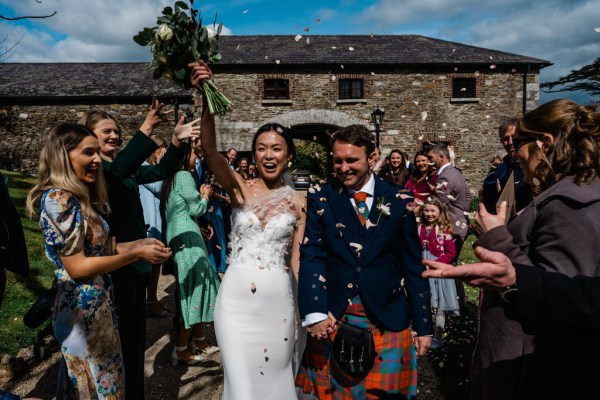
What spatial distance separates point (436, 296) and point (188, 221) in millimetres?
3288

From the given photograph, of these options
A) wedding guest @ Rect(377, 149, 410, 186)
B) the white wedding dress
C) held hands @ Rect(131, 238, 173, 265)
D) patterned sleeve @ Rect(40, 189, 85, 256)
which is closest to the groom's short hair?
the white wedding dress

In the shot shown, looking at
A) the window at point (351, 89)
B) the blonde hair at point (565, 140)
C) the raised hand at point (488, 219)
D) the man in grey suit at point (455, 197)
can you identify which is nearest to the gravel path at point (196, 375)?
the man in grey suit at point (455, 197)

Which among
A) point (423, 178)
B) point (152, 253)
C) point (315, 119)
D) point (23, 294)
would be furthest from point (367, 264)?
point (315, 119)

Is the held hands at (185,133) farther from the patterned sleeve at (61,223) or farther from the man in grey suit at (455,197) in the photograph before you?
the man in grey suit at (455,197)

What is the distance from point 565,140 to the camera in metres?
1.99

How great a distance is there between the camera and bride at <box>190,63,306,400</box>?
3.03 metres

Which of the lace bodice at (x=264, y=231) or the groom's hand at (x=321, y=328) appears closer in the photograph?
the groom's hand at (x=321, y=328)

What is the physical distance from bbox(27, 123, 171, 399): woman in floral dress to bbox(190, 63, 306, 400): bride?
27.8 inches

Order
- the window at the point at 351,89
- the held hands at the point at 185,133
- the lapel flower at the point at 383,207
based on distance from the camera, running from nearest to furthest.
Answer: the lapel flower at the point at 383,207
the held hands at the point at 185,133
the window at the point at 351,89

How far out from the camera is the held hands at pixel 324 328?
2.84 m

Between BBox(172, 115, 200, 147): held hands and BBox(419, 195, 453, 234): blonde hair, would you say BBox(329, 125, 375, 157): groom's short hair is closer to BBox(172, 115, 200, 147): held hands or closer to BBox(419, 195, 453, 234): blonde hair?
BBox(172, 115, 200, 147): held hands

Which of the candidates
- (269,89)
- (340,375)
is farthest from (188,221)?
(269,89)

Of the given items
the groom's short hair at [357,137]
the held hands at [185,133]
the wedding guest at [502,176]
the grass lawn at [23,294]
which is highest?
the held hands at [185,133]

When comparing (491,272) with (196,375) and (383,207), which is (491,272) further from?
(196,375)
